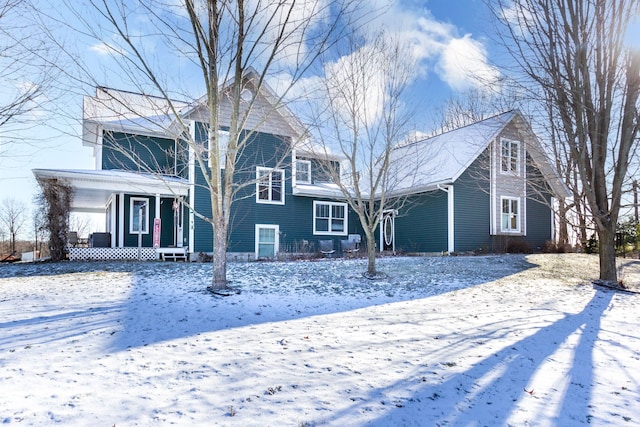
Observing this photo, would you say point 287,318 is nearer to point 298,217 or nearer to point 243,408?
point 243,408

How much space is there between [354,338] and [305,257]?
10292 mm

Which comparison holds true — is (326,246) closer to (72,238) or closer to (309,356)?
(72,238)

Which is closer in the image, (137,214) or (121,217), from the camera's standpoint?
(121,217)

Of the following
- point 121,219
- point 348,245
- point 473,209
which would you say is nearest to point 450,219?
point 473,209

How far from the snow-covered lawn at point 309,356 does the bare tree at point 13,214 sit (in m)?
35.0

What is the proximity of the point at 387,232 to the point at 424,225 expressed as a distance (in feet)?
8.04

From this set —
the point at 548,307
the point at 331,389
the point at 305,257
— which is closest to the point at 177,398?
the point at 331,389

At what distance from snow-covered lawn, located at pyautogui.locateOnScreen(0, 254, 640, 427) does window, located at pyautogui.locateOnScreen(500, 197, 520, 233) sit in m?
9.93

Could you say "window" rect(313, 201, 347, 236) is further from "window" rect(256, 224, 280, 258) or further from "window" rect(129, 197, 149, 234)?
"window" rect(129, 197, 149, 234)

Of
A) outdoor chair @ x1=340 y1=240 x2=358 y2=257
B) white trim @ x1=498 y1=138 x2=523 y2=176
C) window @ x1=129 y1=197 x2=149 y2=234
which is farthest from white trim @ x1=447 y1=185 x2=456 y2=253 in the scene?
window @ x1=129 y1=197 x2=149 y2=234

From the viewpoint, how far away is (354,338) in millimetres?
5160

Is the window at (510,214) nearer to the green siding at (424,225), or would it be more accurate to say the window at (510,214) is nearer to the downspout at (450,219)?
the downspout at (450,219)

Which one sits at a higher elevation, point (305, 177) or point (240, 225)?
point (305, 177)

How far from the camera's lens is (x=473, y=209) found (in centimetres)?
1752
